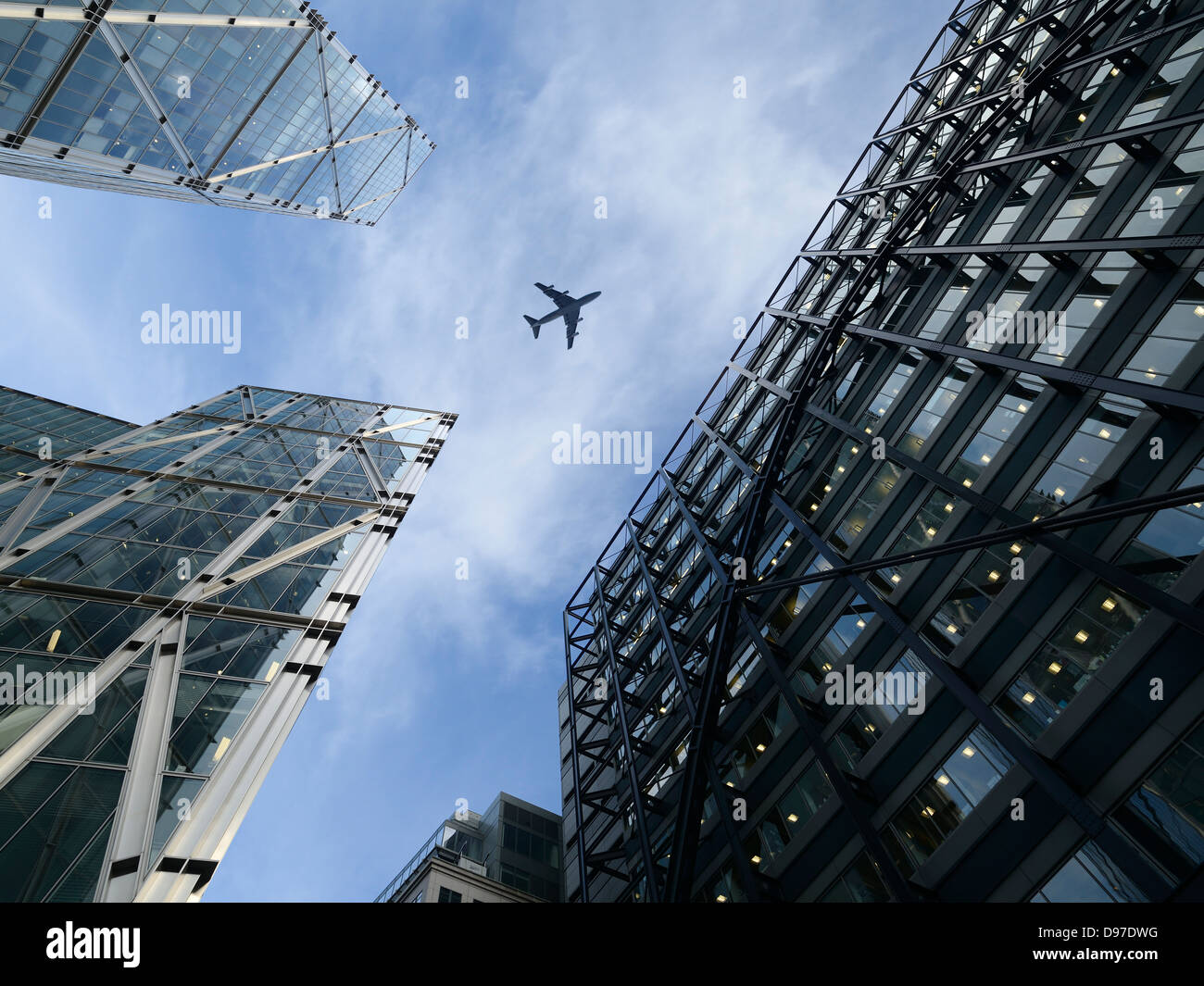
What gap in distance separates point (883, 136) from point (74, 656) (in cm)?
4935

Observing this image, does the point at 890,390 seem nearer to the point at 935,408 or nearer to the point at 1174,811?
the point at 935,408

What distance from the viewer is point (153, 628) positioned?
54.0 ft

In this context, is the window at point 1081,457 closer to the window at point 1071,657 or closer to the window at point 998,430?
the window at point 998,430

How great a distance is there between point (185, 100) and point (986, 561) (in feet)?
138

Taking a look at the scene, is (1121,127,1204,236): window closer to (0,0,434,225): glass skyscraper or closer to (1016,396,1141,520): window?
(1016,396,1141,520): window

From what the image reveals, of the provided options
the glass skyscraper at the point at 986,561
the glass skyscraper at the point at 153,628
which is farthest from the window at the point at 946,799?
the glass skyscraper at the point at 153,628

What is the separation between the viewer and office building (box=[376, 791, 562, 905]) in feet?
91.1

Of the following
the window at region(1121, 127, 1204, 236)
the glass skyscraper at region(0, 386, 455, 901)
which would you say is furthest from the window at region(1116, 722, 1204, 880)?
the glass skyscraper at region(0, 386, 455, 901)

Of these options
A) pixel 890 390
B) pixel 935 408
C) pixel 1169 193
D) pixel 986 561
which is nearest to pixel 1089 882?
pixel 986 561

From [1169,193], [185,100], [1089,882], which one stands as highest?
[185,100]
